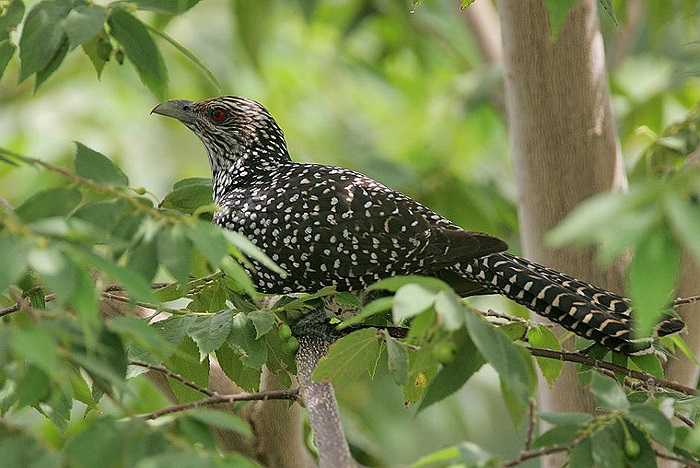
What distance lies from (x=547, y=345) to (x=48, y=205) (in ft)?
3.73

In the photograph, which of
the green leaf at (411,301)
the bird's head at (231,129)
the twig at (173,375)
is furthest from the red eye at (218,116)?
the green leaf at (411,301)

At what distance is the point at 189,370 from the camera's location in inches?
101

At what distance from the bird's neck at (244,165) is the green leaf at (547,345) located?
0.98 meters

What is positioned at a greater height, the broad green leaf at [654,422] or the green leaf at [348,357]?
the broad green leaf at [654,422]

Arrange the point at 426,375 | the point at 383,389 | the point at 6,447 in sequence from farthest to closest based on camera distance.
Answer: the point at 383,389 < the point at 426,375 < the point at 6,447

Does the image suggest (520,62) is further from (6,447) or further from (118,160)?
(118,160)

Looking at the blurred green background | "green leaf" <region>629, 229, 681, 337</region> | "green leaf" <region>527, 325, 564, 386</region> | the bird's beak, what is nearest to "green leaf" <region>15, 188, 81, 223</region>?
"green leaf" <region>629, 229, 681, 337</region>

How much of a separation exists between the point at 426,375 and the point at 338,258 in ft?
1.07

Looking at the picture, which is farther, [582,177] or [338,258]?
[582,177]

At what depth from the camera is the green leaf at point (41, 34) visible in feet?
7.47

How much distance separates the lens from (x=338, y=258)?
2.68m

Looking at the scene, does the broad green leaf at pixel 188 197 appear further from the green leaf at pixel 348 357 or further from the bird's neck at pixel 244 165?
the green leaf at pixel 348 357

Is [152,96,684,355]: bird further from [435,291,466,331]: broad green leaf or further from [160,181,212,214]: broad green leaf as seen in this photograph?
[435,291,466,331]: broad green leaf

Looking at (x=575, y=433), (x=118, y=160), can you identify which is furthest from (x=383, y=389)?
(x=575, y=433)
